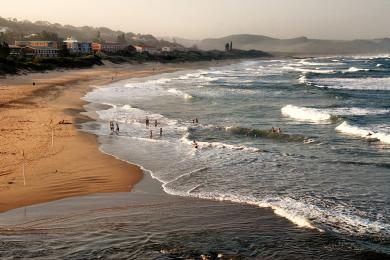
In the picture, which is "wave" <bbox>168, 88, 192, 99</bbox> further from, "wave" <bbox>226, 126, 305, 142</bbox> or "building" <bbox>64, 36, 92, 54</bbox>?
"building" <bbox>64, 36, 92, 54</bbox>

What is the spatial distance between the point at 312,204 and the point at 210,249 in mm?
4268

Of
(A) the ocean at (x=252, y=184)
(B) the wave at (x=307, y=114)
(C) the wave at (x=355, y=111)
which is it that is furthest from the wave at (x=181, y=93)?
(C) the wave at (x=355, y=111)

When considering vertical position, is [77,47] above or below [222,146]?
above

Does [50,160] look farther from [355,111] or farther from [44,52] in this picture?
[44,52]

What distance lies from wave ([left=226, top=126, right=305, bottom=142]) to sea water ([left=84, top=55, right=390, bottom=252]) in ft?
0.17

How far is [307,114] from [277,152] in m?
11.3

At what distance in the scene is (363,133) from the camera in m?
23.5

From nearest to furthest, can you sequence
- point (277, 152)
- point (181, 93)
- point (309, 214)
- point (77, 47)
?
point (309, 214) < point (277, 152) < point (181, 93) < point (77, 47)

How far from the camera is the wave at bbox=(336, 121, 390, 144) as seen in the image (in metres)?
22.2

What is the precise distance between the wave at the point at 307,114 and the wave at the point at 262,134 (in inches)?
216

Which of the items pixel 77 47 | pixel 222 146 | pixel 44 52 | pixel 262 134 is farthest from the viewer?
pixel 77 47

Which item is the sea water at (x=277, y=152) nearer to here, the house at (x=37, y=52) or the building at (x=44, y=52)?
the house at (x=37, y=52)

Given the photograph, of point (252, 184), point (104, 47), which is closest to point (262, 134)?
point (252, 184)

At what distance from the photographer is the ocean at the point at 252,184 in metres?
9.73
